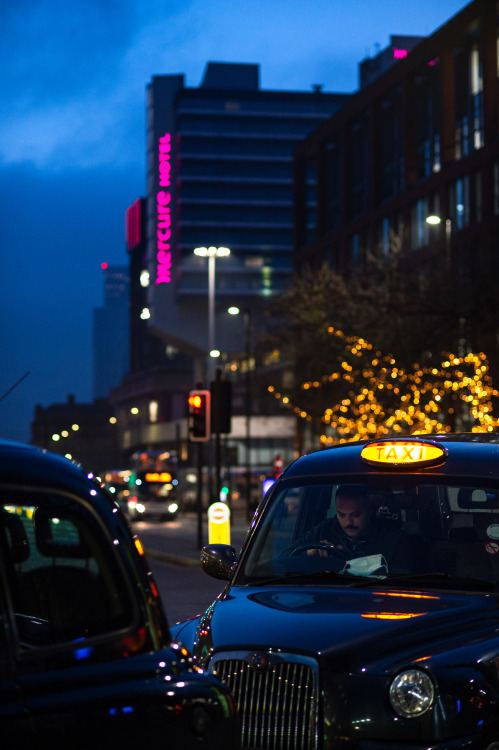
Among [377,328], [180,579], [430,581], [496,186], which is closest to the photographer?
[430,581]

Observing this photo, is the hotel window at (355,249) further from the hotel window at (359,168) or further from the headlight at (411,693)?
the headlight at (411,693)

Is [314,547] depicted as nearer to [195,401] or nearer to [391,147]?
[195,401]

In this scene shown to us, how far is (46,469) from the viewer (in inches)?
116

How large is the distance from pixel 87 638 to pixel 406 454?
303 centimetres

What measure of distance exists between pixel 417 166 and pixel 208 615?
5923cm

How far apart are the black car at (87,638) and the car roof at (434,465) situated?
8.57 ft

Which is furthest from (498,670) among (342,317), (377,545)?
(342,317)

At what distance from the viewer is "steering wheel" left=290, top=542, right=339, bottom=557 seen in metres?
5.68

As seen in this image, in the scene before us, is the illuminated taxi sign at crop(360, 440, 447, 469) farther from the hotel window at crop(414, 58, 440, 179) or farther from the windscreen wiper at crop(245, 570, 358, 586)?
the hotel window at crop(414, 58, 440, 179)

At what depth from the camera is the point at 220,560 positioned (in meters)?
5.91

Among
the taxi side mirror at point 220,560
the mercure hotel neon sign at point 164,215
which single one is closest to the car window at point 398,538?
the taxi side mirror at point 220,560

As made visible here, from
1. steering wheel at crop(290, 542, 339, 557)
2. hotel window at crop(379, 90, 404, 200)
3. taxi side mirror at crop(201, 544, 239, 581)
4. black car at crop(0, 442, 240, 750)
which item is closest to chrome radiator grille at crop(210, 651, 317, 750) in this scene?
steering wheel at crop(290, 542, 339, 557)

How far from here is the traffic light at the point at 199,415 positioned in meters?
25.4

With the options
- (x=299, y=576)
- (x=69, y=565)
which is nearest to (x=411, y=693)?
(x=299, y=576)
